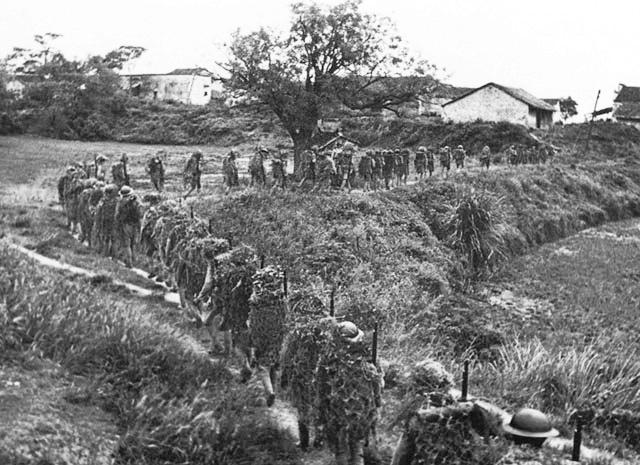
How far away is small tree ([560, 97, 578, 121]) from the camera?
61969 millimetres

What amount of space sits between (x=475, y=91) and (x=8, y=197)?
31.9 metres

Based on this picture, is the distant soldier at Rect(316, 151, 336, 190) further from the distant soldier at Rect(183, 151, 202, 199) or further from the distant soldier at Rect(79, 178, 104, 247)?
the distant soldier at Rect(79, 178, 104, 247)

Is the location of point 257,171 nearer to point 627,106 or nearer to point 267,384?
point 267,384

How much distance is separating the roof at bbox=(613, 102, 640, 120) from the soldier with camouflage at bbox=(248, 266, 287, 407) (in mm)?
47836

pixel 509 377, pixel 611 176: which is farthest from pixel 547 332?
pixel 611 176

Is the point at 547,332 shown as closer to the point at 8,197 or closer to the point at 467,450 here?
the point at 467,450

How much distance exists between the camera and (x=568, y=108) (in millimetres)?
62219

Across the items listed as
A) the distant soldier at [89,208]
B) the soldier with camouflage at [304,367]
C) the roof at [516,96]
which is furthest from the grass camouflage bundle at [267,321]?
the roof at [516,96]

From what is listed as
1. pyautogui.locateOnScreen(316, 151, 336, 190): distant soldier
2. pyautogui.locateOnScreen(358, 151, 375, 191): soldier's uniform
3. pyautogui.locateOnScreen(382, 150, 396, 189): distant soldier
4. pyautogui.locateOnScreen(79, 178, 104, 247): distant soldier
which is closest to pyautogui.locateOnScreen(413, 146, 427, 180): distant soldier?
pyautogui.locateOnScreen(382, 150, 396, 189): distant soldier

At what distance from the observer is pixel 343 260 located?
1633cm

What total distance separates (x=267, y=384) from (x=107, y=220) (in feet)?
24.7

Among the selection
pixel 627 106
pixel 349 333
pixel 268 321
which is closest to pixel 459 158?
pixel 268 321

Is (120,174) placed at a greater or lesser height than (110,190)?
greater

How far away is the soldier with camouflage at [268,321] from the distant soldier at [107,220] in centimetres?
715
